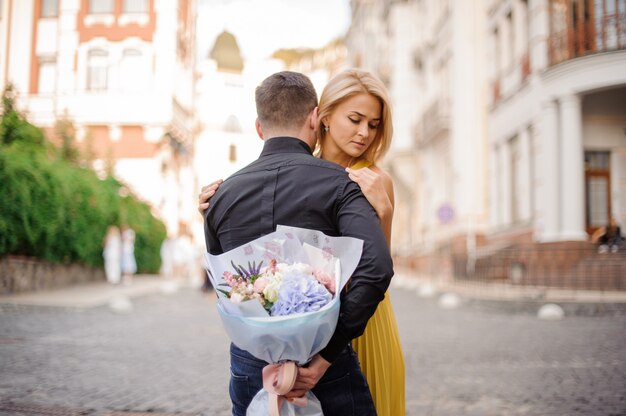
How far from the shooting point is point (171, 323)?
11.9 meters

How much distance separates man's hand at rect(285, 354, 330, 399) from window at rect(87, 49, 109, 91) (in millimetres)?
10648

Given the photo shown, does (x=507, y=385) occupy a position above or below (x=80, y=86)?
below

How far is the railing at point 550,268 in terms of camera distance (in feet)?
55.9

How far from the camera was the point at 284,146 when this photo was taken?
2559 millimetres

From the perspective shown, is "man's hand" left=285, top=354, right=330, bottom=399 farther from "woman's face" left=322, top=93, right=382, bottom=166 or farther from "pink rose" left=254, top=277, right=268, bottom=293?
"woman's face" left=322, top=93, right=382, bottom=166

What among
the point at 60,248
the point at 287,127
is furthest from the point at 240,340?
the point at 60,248

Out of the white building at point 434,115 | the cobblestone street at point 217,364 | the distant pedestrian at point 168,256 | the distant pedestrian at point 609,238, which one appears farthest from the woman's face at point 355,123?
the distant pedestrian at point 168,256

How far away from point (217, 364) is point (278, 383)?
17.8 feet

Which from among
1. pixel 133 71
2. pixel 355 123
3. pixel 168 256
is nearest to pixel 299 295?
pixel 355 123

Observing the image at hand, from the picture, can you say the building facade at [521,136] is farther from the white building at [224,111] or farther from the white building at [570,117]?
the white building at [224,111]

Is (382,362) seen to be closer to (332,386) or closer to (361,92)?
(332,386)

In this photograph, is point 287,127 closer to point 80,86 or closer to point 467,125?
point 80,86

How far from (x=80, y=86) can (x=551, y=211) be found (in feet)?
42.4

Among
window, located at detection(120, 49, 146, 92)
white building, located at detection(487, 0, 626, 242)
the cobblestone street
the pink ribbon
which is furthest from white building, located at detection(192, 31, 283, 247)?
the pink ribbon
